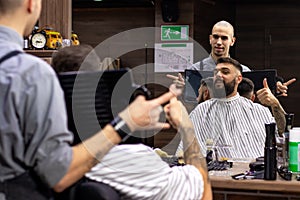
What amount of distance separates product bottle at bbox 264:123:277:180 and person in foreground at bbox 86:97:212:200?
3.06 ft

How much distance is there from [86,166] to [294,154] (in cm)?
157

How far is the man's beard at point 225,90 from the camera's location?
12.2ft

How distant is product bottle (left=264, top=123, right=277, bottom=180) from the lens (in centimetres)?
→ 262

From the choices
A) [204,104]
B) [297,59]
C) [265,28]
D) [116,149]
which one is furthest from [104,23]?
[116,149]

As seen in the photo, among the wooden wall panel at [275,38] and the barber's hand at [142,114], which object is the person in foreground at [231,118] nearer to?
the barber's hand at [142,114]

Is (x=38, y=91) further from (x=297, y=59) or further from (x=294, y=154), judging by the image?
(x=297, y=59)

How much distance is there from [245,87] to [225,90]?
164 millimetres

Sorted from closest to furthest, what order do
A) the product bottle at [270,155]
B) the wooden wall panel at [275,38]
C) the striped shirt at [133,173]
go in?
the striped shirt at [133,173] < the product bottle at [270,155] < the wooden wall panel at [275,38]

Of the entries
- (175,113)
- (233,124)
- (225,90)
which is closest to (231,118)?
(233,124)

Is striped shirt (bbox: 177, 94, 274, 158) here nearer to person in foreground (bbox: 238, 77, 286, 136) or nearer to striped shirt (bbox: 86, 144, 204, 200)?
person in foreground (bbox: 238, 77, 286, 136)

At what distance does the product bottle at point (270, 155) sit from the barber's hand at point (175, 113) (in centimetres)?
97

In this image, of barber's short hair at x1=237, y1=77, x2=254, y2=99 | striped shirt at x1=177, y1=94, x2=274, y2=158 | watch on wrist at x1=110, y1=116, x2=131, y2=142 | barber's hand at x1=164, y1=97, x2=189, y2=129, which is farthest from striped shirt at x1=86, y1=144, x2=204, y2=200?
barber's short hair at x1=237, y1=77, x2=254, y2=99

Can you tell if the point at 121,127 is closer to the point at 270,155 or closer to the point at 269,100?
the point at 270,155

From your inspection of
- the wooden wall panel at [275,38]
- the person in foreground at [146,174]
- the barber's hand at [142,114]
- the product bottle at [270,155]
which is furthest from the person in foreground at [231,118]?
the wooden wall panel at [275,38]
